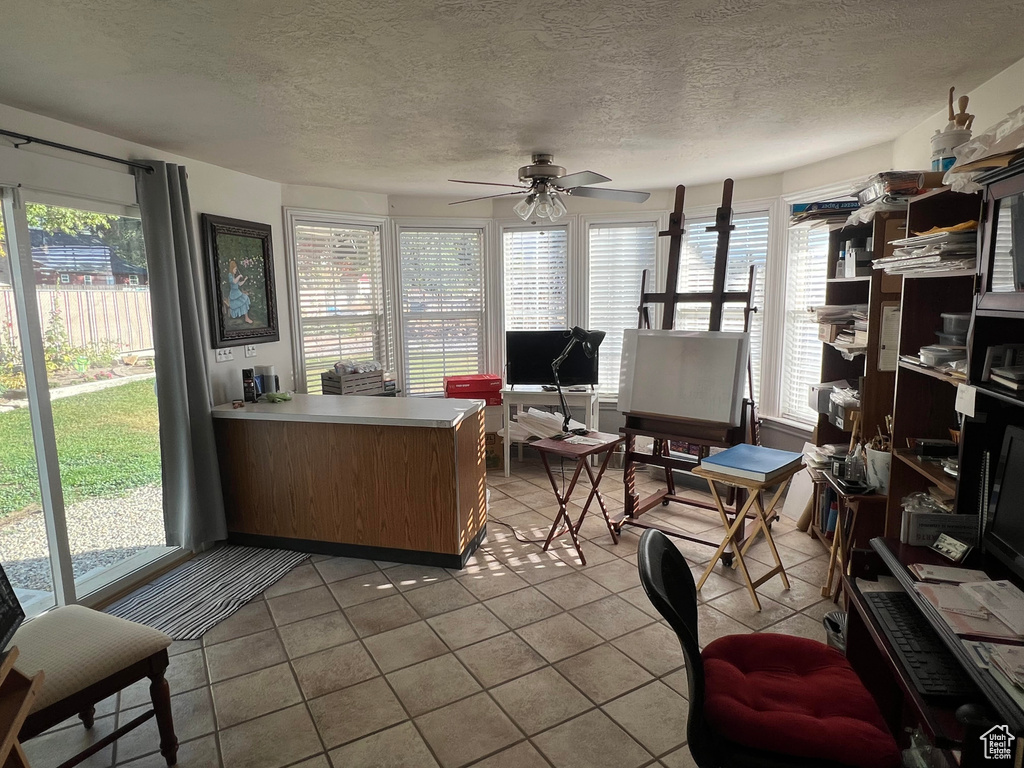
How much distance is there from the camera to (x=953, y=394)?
2326 millimetres

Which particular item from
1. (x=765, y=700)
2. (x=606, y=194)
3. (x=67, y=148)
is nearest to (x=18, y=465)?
(x=67, y=148)

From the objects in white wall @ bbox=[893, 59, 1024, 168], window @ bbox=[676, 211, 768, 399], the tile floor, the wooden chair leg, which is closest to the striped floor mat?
the tile floor

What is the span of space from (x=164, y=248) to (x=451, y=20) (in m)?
2.15

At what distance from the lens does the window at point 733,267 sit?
453cm

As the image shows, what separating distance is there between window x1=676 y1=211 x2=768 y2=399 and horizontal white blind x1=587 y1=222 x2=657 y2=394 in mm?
329

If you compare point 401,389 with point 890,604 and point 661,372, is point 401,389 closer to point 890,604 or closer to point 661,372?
point 661,372

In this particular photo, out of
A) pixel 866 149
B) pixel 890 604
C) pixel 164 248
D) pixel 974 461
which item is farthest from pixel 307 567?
pixel 866 149

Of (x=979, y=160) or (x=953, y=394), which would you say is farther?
(x=953, y=394)

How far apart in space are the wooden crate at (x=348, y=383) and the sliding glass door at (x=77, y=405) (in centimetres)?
129

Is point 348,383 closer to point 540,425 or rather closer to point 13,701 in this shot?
point 540,425

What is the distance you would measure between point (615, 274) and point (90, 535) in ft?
13.5

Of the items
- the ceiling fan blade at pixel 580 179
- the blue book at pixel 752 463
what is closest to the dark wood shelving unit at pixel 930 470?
the blue book at pixel 752 463

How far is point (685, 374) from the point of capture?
11.2 feet

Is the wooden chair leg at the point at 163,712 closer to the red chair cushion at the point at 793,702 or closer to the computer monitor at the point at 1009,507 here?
the red chair cushion at the point at 793,702
